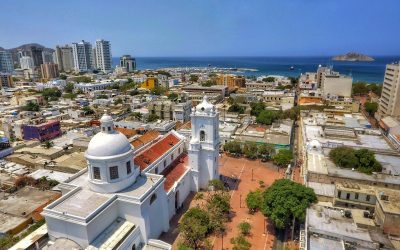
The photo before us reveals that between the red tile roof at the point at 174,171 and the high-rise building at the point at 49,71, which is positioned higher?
the high-rise building at the point at 49,71

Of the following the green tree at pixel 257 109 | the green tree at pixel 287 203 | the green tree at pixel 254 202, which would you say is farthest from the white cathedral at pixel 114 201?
the green tree at pixel 257 109

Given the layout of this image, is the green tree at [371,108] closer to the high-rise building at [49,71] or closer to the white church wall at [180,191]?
the white church wall at [180,191]

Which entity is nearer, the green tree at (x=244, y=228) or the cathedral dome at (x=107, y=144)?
the cathedral dome at (x=107, y=144)

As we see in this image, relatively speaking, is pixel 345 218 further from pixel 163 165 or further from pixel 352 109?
pixel 352 109

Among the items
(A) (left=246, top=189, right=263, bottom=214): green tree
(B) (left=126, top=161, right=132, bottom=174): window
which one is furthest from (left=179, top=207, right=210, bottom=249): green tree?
(B) (left=126, top=161, right=132, bottom=174): window

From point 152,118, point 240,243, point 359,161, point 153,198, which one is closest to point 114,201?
point 153,198

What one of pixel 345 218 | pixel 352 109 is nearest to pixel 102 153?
pixel 345 218

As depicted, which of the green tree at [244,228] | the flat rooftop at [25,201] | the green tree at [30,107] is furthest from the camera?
→ the green tree at [30,107]

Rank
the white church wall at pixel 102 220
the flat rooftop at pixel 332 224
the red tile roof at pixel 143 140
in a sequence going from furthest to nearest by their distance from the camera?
1. the red tile roof at pixel 143 140
2. the flat rooftop at pixel 332 224
3. the white church wall at pixel 102 220
